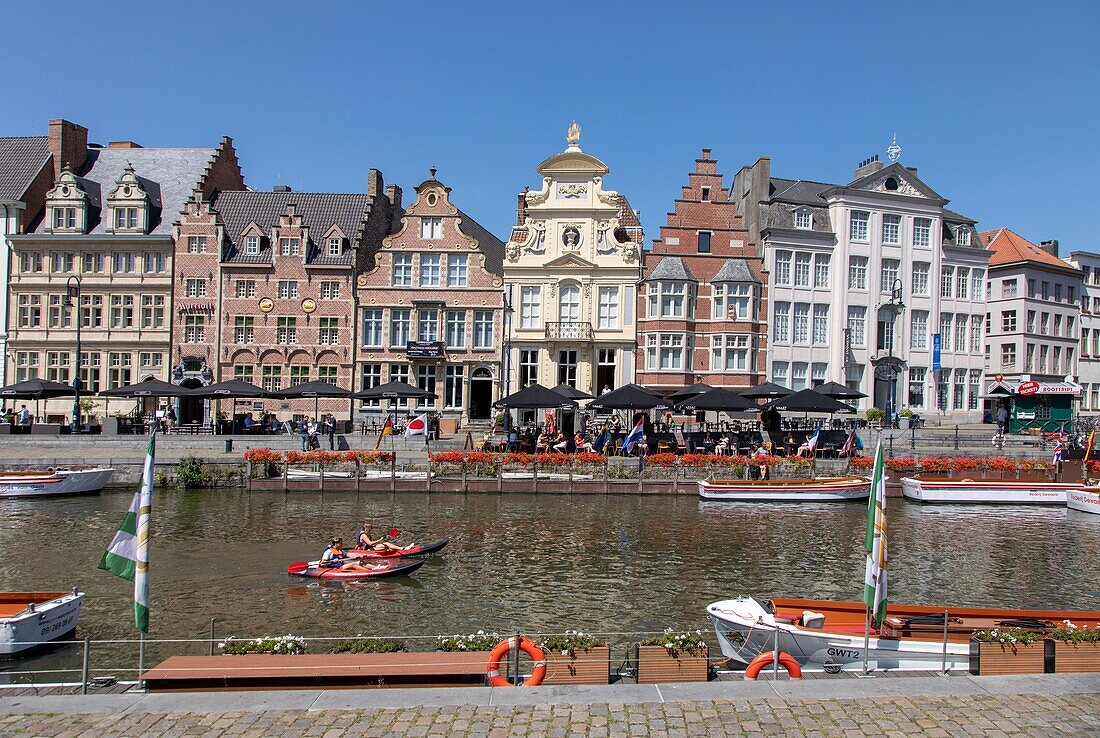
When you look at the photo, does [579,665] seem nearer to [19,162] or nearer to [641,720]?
[641,720]

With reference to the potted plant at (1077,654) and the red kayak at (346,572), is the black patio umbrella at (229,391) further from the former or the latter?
the potted plant at (1077,654)

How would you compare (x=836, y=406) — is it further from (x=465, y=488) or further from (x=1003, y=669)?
(x=1003, y=669)

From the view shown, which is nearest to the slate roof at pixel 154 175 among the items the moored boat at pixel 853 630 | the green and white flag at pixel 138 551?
the green and white flag at pixel 138 551

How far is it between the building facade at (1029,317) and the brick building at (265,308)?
1553 inches

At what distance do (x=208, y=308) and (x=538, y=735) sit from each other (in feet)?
147

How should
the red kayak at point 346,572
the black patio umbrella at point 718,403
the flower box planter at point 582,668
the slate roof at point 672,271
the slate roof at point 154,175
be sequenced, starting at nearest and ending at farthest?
1. the flower box planter at point 582,668
2. the red kayak at point 346,572
3. the black patio umbrella at point 718,403
4. the slate roof at point 672,271
5. the slate roof at point 154,175

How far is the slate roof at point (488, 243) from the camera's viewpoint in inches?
2152

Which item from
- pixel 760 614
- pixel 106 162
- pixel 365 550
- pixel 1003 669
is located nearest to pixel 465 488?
pixel 365 550

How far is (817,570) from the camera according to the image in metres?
20.4

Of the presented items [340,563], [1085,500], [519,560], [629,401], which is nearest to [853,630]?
[519,560]

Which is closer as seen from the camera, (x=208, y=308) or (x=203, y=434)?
(x=203, y=434)

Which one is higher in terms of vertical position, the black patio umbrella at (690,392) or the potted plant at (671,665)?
the black patio umbrella at (690,392)

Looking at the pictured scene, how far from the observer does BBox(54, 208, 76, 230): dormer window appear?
48906 mm

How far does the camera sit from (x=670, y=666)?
10.3 meters
